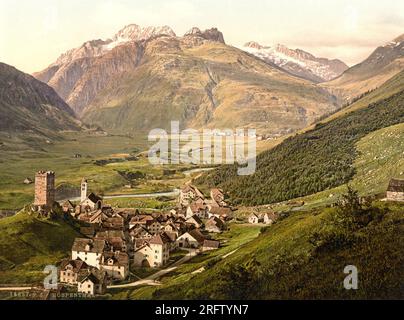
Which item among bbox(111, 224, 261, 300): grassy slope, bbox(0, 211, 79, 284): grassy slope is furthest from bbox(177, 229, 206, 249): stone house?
bbox(0, 211, 79, 284): grassy slope

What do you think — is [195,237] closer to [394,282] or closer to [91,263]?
[91,263]

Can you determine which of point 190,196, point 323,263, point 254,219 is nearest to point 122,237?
point 254,219

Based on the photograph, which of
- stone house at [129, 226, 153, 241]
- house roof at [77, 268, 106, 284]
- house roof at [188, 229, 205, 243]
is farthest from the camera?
stone house at [129, 226, 153, 241]

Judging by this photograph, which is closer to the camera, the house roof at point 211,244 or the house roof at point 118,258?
the house roof at point 118,258

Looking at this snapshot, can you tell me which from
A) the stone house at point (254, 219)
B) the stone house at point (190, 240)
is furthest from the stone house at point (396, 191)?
the stone house at point (254, 219)

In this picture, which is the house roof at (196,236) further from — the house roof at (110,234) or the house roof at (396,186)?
the house roof at (396,186)

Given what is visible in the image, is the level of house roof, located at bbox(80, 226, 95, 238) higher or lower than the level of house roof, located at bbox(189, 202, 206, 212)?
lower
